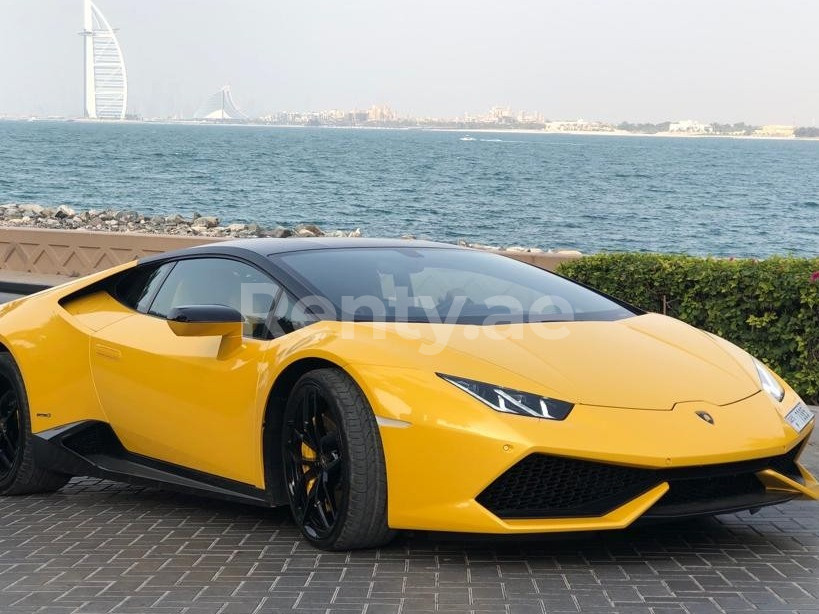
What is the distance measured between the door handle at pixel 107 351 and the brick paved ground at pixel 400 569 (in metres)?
0.79

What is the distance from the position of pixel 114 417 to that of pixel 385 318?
1.65m

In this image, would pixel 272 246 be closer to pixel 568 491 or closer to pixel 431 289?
pixel 431 289

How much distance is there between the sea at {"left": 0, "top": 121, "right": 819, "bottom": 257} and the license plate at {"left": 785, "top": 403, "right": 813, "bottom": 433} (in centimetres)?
3904

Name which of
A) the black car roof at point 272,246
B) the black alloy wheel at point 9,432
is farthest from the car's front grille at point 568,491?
the black alloy wheel at point 9,432

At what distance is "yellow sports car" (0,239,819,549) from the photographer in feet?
14.0

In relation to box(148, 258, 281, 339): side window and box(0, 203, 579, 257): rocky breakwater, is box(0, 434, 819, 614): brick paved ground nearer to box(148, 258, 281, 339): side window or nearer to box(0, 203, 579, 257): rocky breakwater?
box(148, 258, 281, 339): side window

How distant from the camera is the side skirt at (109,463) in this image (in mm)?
5184

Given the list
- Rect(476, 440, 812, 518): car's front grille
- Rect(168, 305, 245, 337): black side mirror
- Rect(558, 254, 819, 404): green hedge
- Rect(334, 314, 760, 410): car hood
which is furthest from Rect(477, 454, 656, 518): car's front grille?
Rect(558, 254, 819, 404): green hedge

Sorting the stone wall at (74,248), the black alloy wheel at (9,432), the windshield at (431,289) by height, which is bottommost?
the stone wall at (74,248)

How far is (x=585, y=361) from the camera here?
4.65 meters

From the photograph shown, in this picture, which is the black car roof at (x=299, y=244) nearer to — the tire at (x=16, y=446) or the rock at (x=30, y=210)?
the tire at (x=16, y=446)

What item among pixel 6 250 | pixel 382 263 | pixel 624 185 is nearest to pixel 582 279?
pixel 382 263

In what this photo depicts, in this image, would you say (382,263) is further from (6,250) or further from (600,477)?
(6,250)

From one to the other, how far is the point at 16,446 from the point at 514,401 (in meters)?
3.17
